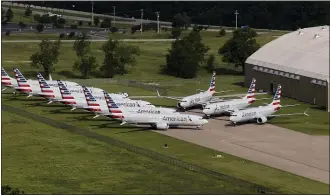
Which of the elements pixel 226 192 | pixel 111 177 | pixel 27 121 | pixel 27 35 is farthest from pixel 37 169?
pixel 27 35

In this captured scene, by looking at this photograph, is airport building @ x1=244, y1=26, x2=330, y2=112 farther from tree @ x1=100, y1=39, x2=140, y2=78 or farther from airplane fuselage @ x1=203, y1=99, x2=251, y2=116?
tree @ x1=100, y1=39, x2=140, y2=78

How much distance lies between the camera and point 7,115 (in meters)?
95.6

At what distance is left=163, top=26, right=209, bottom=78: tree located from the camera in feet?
440

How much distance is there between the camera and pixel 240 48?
5413 inches

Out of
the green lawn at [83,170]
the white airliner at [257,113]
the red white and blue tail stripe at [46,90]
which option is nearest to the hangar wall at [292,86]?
the white airliner at [257,113]

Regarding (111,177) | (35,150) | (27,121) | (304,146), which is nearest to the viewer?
(304,146)

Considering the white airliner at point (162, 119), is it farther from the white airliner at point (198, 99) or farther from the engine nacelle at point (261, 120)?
the white airliner at point (198, 99)

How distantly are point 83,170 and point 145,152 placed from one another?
29.6ft

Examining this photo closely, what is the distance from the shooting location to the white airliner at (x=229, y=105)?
90.4m

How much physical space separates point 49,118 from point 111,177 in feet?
109

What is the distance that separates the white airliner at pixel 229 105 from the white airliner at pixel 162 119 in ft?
18.2

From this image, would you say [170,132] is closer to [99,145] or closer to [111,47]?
[99,145]

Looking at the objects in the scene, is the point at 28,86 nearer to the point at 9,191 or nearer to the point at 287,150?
the point at 9,191

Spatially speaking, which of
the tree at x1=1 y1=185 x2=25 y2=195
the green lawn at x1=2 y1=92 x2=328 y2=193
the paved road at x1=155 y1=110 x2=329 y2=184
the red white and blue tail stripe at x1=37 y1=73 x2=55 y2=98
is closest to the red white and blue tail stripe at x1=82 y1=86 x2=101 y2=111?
the green lawn at x1=2 y1=92 x2=328 y2=193
